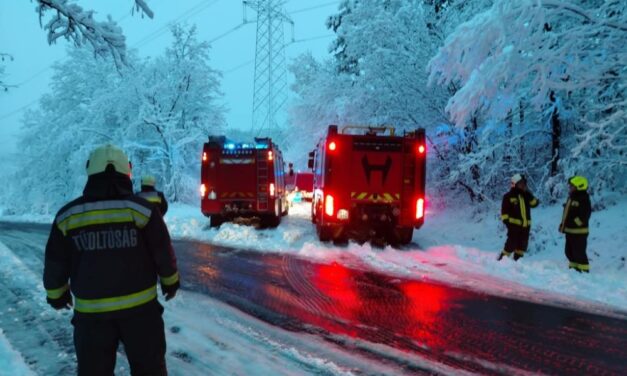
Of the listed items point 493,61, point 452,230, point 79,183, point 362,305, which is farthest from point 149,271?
point 79,183

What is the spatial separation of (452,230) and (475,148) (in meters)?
2.80

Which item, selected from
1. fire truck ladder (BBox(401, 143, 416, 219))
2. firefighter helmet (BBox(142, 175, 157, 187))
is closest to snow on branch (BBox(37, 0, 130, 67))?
firefighter helmet (BBox(142, 175, 157, 187))

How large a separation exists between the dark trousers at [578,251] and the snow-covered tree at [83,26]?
777 centimetres

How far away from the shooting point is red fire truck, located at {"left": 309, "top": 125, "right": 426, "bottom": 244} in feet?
41.1

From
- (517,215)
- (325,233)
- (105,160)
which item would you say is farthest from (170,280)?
(325,233)

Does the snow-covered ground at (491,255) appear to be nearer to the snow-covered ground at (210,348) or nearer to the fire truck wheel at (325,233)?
the fire truck wheel at (325,233)

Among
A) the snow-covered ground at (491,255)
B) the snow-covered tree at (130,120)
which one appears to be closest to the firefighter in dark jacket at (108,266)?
the snow-covered ground at (491,255)

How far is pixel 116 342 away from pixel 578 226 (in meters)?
8.12

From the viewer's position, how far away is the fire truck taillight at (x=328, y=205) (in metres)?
12.5

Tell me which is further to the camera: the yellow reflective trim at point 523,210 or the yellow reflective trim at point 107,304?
the yellow reflective trim at point 523,210

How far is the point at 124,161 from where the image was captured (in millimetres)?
3264

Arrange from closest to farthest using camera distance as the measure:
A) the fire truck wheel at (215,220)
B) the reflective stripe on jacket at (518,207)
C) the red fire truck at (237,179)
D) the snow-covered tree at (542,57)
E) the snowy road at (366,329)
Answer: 1. the snowy road at (366,329)
2. the snow-covered tree at (542,57)
3. the reflective stripe on jacket at (518,207)
4. the red fire truck at (237,179)
5. the fire truck wheel at (215,220)

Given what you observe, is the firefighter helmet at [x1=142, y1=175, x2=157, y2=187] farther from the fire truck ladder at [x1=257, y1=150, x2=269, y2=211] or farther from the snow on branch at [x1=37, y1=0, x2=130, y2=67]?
the fire truck ladder at [x1=257, y1=150, x2=269, y2=211]

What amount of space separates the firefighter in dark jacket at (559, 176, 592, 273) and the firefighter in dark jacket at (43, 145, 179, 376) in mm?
7884
